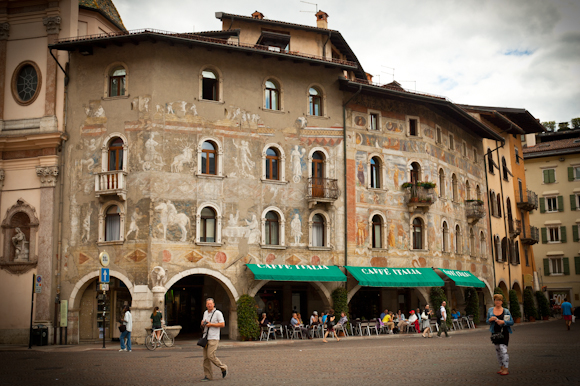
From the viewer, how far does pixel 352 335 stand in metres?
32.0

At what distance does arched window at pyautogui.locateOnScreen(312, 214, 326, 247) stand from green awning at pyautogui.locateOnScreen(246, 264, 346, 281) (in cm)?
132

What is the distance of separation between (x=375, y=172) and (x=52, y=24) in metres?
18.4

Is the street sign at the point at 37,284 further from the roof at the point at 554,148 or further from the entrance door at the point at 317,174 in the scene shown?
the roof at the point at 554,148

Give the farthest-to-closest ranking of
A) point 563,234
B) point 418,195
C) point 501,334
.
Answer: point 563,234 → point 418,195 → point 501,334

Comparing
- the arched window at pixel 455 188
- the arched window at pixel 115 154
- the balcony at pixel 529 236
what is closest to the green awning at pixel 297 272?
the arched window at pixel 115 154

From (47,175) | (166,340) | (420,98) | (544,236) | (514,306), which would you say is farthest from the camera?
(544,236)

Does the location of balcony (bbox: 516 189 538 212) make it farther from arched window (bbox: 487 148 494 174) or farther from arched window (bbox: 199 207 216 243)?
arched window (bbox: 199 207 216 243)

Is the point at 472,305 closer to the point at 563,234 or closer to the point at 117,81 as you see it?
the point at 117,81

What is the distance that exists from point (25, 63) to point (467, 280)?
27.3 meters

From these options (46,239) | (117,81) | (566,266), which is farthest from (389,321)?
(566,266)

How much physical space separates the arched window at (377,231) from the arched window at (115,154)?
542 inches

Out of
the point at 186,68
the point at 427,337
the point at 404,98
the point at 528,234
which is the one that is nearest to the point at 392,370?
the point at 427,337

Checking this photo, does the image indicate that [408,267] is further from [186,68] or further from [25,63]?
[25,63]

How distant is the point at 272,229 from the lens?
3158cm
